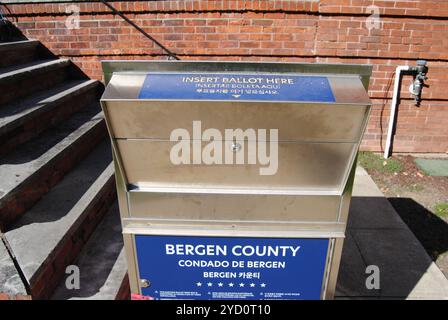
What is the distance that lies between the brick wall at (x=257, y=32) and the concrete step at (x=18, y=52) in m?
0.24

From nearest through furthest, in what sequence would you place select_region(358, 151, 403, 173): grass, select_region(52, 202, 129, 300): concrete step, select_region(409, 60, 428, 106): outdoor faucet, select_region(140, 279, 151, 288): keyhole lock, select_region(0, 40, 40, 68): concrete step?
select_region(140, 279, 151, 288): keyhole lock → select_region(52, 202, 129, 300): concrete step → select_region(0, 40, 40, 68): concrete step → select_region(409, 60, 428, 106): outdoor faucet → select_region(358, 151, 403, 173): grass

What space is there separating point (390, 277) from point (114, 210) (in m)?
2.46

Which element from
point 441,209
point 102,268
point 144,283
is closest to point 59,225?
point 102,268

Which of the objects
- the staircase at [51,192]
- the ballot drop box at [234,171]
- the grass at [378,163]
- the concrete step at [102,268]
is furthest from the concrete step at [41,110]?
the grass at [378,163]

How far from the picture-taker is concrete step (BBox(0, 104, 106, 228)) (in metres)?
2.55

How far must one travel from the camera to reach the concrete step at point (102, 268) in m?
2.38

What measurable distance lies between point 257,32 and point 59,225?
3.37 meters

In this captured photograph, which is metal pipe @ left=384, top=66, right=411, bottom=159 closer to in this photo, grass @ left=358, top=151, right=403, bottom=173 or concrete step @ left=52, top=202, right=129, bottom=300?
grass @ left=358, top=151, right=403, bottom=173

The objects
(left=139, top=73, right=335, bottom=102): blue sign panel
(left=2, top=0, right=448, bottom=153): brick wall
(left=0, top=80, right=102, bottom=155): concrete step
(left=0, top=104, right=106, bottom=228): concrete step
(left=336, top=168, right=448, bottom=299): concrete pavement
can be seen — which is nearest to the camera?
(left=139, top=73, right=335, bottom=102): blue sign panel

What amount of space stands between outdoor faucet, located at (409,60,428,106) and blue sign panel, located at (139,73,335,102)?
3635 mm

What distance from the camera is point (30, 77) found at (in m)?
3.93

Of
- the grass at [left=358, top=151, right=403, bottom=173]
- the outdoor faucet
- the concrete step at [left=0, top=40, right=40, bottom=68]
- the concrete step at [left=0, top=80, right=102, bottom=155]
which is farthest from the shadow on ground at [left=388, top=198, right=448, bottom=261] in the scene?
the concrete step at [left=0, top=40, right=40, bottom=68]

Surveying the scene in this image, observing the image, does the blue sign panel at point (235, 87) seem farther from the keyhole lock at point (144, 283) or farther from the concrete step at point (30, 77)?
the concrete step at point (30, 77)
